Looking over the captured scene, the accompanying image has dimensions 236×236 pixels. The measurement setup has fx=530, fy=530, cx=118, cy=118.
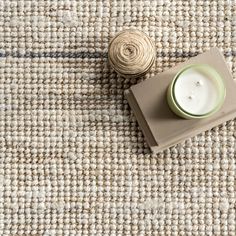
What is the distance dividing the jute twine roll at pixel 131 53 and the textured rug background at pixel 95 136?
4 centimetres

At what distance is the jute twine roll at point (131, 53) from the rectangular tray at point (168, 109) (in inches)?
1.0

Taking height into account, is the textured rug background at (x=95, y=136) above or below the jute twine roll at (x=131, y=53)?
below

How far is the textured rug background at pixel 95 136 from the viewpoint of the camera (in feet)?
1.86

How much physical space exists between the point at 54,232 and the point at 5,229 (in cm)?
5

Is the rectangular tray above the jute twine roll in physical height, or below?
below

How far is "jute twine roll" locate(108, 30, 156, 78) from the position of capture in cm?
53

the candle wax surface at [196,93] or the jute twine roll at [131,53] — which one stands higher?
the jute twine roll at [131,53]

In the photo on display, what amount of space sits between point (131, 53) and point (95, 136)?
104 millimetres

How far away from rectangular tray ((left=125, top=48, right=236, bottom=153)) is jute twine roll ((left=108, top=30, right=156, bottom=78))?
0.08ft

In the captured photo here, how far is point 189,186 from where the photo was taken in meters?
0.57

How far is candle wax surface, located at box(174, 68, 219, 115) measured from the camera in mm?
531

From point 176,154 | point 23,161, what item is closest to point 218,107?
point 176,154

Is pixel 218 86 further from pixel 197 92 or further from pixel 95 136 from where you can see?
pixel 95 136

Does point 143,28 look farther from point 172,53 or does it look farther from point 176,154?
point 176,154
